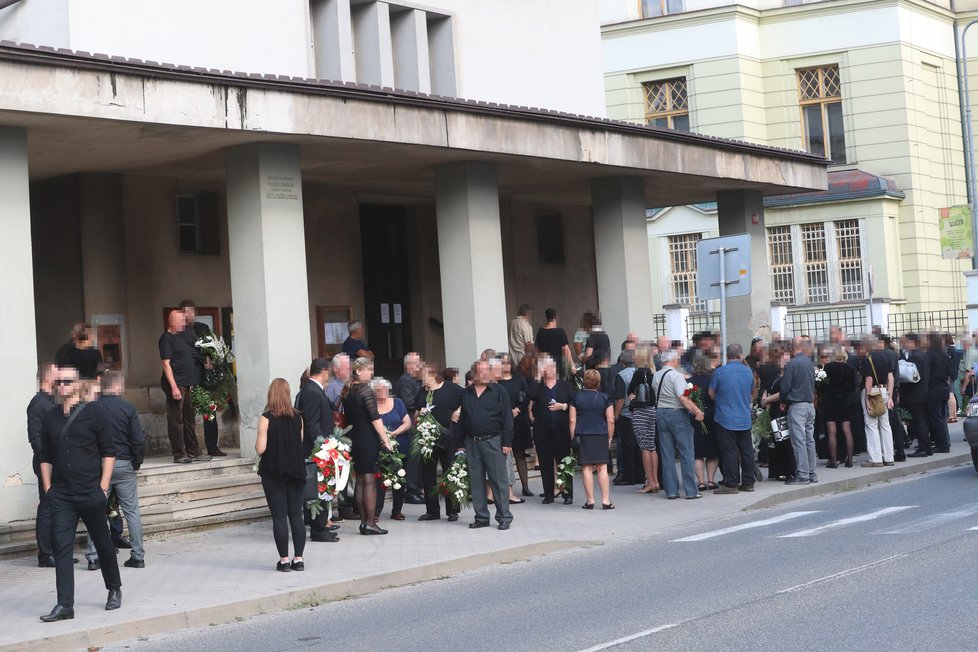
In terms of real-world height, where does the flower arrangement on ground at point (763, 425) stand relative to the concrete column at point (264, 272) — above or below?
below

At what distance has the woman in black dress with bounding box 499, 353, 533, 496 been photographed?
17.2 m

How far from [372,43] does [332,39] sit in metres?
0.93

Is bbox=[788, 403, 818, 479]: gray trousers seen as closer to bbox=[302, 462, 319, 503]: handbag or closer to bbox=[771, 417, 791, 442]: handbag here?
bbox=[771, 417, 791, 442]: handbag

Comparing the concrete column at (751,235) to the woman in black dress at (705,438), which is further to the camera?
the concrete column at (751,235)

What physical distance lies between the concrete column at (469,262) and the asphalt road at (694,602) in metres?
5.84

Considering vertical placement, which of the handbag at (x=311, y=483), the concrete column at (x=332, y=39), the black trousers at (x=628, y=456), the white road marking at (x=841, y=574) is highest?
the concrete column at (x=332, y=39)

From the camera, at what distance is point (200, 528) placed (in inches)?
608

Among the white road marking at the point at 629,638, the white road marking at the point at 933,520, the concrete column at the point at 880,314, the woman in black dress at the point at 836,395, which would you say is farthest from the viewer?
the concrete column at the point at 880,314

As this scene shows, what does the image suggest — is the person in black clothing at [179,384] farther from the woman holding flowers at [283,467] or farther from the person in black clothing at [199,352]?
the woman holding flowers at [283,467]

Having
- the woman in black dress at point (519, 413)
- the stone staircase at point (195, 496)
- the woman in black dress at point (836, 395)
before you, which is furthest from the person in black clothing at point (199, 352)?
the woman in black dress at point (836, 395)

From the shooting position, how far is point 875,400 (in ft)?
63.9

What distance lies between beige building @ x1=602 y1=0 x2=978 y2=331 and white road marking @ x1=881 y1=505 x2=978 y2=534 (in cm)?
2510

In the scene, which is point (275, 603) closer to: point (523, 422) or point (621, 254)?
point (523, 422)

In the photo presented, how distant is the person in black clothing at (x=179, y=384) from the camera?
16.5 m
